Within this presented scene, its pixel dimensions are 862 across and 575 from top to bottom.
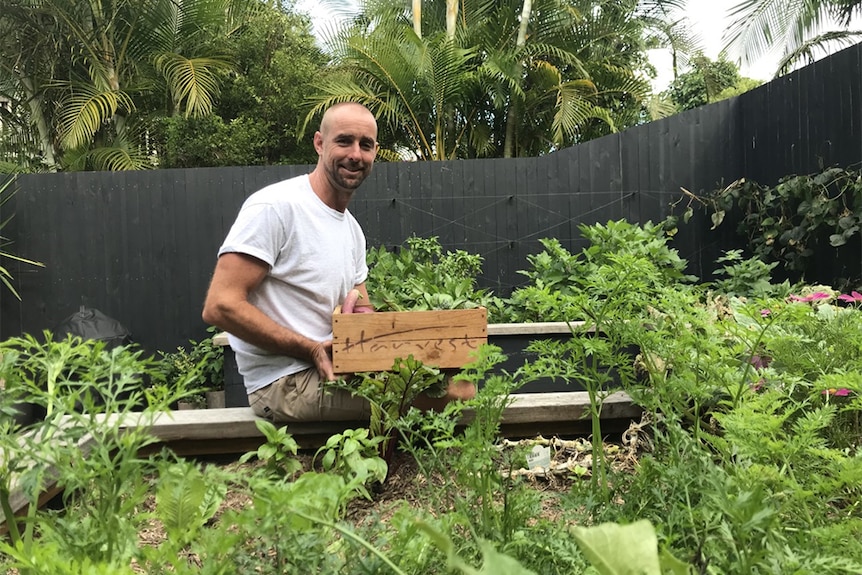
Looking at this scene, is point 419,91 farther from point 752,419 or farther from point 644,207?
point 752,419

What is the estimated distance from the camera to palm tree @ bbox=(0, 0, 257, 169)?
388 inches

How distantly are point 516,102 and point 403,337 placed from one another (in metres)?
9.87

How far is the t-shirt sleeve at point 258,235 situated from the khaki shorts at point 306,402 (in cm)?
37

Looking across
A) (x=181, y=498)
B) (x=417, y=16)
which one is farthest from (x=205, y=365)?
(x=417, y=16)

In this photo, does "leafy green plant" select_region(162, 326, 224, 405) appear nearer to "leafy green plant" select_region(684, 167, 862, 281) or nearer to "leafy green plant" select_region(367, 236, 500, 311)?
"leafy green plant" select_region(367, 236, 500, 311)

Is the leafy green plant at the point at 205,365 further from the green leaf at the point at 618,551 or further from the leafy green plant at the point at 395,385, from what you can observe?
the green leaf at the point at 618,551

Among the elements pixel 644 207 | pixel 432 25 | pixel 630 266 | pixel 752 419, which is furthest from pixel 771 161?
pixel 432 25

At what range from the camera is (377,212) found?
6484 mm

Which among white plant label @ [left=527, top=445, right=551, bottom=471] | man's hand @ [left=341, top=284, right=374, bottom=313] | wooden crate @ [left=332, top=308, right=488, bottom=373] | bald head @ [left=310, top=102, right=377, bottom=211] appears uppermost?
bald head @ [left=310, top=102, right=377, bottom=211]

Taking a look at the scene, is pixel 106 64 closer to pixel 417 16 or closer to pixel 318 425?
pixel 417 16

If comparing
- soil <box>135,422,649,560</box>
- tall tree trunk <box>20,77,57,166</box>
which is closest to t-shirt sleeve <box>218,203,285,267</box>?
soil <box>135,422,649,560</box>

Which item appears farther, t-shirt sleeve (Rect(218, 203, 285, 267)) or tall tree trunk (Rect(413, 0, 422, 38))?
tall tree trunk (Rect(413, 0, 422, 38))

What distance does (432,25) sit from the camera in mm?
12227

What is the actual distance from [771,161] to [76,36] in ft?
33.1
